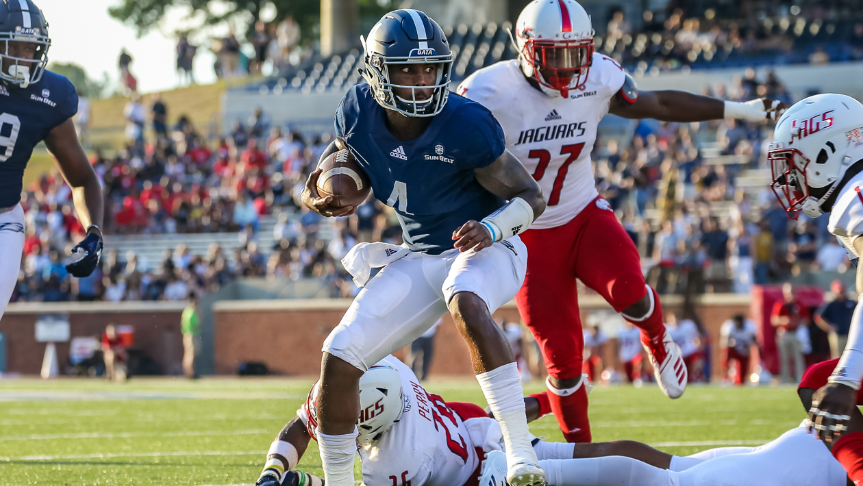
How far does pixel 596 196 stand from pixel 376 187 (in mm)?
1813

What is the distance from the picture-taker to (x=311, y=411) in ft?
13.8

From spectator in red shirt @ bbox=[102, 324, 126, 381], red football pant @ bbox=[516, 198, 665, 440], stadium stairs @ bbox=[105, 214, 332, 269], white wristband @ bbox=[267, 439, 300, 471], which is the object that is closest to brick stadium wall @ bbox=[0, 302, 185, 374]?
spectator in red shirt @ bbox=[102, 324, 126, 381]

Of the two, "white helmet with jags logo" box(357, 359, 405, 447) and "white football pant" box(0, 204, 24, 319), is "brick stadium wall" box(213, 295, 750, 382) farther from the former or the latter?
"white helmet with jags logo" box(357, 359, 405, 447)

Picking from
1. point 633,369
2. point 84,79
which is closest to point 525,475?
point 633,369

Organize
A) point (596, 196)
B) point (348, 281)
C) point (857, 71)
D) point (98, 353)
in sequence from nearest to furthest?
point (596, 196), point (348, 281), point (98, 353), point (857, 71)

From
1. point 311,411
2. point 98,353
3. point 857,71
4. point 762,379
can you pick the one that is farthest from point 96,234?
point 857,71

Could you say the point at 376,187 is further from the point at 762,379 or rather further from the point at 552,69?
the point at 762,379

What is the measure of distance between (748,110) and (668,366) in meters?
1.47

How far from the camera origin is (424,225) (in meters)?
4.29

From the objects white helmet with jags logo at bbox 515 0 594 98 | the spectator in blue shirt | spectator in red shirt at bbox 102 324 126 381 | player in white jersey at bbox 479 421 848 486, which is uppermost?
white helmet with jags logo at bbox 515 0 594 98

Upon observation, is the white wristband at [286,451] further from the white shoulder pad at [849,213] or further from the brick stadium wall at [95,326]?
the brick stadium wall at [95,326]

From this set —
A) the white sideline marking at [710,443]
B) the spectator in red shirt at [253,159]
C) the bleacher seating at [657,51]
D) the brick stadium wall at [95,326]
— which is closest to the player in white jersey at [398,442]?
the white sideline marking at [710,443]

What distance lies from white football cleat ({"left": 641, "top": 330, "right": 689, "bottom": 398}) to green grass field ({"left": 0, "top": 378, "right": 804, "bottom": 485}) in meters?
0.41

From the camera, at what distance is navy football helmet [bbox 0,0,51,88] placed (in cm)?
506
